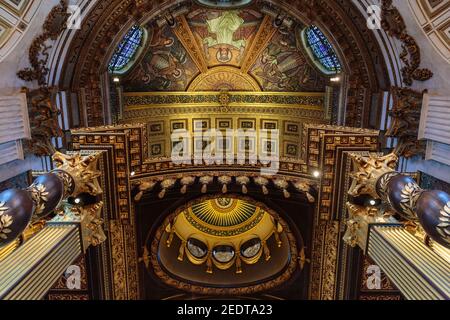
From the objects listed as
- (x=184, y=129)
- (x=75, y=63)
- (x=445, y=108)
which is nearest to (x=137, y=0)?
(x=75, y=63)

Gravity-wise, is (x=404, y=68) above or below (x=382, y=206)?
above

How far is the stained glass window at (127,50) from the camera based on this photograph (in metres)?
9.99

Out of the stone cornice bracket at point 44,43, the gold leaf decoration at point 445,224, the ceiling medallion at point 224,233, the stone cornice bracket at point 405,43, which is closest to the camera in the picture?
the gold leaf decoration at point 445,224

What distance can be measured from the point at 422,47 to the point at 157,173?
7.50 meters

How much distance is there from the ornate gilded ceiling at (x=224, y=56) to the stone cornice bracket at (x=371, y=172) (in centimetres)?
405

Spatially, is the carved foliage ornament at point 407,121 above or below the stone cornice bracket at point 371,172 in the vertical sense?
above

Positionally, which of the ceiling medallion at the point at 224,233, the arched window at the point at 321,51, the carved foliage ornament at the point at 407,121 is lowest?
the ceiling medallion at the point at 224,233

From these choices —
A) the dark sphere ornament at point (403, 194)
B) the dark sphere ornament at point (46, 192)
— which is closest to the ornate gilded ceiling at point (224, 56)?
the dark sphere ornament at point (403, 194)

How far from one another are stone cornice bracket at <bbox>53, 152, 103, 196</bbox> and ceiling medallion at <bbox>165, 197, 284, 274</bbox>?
5083mm

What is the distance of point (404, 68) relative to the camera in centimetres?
712

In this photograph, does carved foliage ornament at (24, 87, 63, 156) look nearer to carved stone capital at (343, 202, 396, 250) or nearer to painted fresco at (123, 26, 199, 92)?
painted fresco at (123, 26, 199, 92)

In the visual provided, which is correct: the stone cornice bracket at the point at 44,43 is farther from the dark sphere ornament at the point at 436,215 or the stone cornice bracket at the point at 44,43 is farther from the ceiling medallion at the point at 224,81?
the dark sphere ornament at the point at 436,215

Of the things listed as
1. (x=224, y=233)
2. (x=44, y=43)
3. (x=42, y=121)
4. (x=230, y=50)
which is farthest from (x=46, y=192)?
(x=224, y=233)
